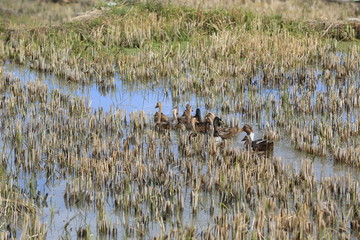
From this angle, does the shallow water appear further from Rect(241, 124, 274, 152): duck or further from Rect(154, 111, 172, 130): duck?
Rect(154, 111, 172, 130): duck

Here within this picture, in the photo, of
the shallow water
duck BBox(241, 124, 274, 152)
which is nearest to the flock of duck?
duck BBox(241, 124, 274, 152)

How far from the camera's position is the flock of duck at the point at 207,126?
8883mm

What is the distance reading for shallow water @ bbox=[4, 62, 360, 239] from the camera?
673 centimetres

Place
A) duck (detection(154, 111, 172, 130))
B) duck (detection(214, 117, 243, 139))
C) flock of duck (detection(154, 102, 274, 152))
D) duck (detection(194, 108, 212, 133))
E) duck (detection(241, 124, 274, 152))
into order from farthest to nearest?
duck (detection(154, 111, 172, 130))
duck (detection(194, 108, 212, 133))
duck (detection(214, 117, 243, 139))
flock of duck (detection(154, 102, 274, 152))
duck (detection(241, 124, 274, 152))

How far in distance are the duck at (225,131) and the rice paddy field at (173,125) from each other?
116 mm

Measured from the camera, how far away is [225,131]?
941 cm

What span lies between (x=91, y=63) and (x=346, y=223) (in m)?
7.78

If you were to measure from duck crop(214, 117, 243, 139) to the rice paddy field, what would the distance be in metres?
0.12

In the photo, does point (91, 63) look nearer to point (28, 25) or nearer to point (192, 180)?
point (28, 25)

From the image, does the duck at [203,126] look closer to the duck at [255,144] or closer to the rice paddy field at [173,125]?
the rice paddy field at [173,125]

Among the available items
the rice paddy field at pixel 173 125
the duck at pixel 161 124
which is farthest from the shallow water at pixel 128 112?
the duck at pixel 161 124

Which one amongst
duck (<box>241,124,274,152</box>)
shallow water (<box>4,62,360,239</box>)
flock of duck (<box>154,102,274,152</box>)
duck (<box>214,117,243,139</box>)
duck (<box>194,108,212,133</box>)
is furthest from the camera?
duck (<box>194,108,212,133</box>)

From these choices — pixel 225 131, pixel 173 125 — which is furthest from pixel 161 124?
pixel 225 131

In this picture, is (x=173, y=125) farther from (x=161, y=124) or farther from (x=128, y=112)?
(x=128, y=112)
